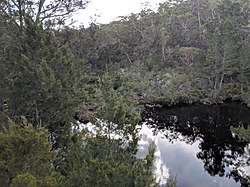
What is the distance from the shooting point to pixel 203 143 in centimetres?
1752

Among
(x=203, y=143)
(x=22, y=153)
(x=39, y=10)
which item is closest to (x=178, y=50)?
(x=203, y=143)

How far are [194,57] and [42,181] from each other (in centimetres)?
2568

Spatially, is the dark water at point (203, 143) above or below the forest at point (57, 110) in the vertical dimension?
below

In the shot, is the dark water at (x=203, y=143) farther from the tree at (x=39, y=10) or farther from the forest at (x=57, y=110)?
the tree at (x=39, y=10)

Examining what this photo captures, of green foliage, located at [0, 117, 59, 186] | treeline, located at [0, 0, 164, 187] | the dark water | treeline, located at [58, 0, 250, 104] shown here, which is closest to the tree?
treeline, located at [0, 0, 164, 187]

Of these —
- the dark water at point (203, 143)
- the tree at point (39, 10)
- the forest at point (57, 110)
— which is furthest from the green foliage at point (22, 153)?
the dark water at point (203, 143)

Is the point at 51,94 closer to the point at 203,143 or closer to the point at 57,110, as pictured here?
the point at 57,110

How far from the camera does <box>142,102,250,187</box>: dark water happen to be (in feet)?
44.4

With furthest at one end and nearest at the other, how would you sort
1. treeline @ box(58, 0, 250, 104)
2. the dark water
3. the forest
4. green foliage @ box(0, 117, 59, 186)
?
treeline @ box(58, 0, 250, 104)
the dark water
the forest
green foliage @ box(0, 117, 59, 186)

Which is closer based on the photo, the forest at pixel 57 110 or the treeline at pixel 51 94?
the forest at pixel 57 110

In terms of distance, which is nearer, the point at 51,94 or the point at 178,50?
the point at 51,94

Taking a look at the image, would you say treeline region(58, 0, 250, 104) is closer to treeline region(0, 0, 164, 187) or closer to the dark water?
the dark water

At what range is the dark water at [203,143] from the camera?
13.5 metres

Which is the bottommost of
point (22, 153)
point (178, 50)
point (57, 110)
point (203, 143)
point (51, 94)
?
point (203, 143)
